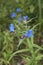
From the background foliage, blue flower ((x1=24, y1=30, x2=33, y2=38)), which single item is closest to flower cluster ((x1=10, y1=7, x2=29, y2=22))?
the background foliage

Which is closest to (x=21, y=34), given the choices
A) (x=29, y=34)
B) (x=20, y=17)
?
(x=29, y=34)

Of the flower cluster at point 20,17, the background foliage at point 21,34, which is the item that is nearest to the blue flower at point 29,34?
the background foliage at point 21,34

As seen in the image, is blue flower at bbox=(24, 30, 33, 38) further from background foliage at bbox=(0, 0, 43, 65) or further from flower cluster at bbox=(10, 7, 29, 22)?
flower cluster at bbox=(10, 7, 29, 22)

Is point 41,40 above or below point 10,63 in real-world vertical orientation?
above

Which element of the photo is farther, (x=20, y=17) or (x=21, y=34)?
(x=20, y=17)

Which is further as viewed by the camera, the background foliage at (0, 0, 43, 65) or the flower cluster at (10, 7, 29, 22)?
the flower cluster at (10, 7, 29, 22)

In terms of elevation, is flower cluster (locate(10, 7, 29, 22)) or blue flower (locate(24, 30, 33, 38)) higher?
flower cluster (locate(10, 7, 29, 22))

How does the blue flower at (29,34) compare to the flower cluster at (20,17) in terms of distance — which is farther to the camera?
the flower cluster at (20,17)

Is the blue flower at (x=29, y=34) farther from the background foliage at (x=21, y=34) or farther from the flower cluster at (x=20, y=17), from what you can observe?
the flower cluster at (x=20, y=17)

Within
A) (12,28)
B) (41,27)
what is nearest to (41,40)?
(41,27)

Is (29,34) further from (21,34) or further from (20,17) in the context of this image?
(20,17)

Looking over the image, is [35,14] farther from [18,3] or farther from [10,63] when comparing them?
[10,63]
